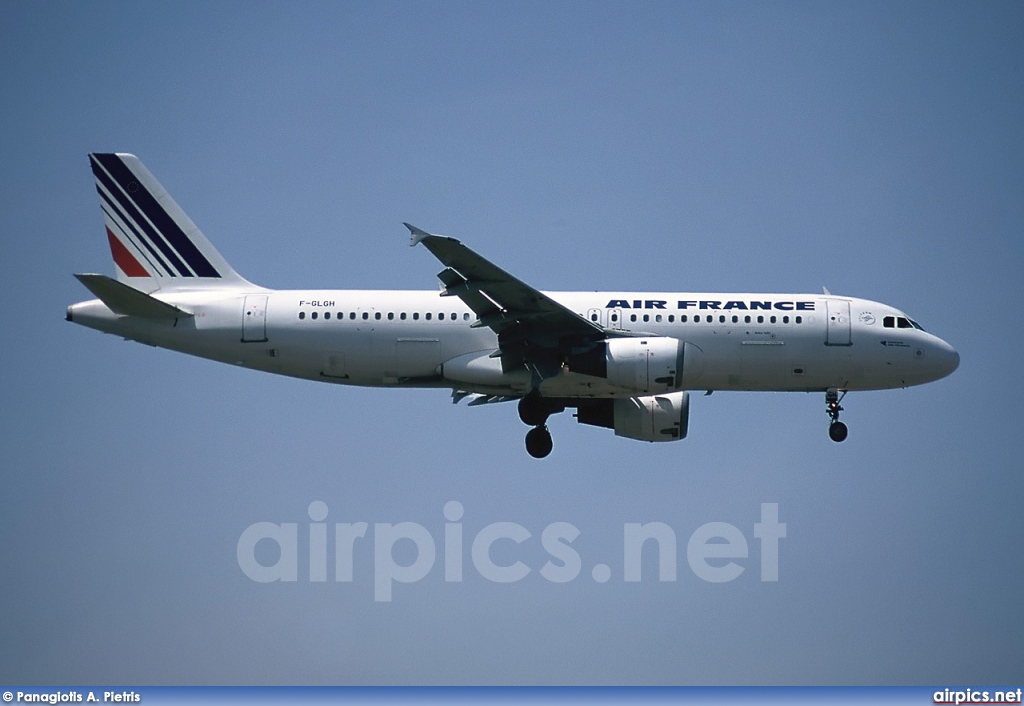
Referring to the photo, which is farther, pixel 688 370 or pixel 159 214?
pixel 159 214

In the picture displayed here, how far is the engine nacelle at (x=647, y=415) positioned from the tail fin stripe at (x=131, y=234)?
11.8 meters

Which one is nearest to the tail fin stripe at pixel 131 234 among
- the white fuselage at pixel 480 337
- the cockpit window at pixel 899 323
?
the white fuselage at pixel 480 337

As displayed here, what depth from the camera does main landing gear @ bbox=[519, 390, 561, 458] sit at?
126ft

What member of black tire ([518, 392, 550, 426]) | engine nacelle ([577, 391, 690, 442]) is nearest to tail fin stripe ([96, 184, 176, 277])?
black tire ([518, 392, 550, 426])

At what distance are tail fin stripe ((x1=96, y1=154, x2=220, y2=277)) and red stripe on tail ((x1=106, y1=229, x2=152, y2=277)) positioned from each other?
1.03 metres

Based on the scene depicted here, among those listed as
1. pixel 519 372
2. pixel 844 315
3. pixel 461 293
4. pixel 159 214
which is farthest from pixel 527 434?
pixel 159 214

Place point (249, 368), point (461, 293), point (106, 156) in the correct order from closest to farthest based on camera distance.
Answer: point (461, 293) < point (249, 368) < point (106, 156)

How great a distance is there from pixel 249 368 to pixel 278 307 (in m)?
1.80

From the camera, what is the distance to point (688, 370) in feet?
120

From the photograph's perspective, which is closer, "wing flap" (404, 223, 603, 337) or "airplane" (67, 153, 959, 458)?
"wing flap" (404, 223, 603, 337)

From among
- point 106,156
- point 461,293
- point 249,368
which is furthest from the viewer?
point 106,156

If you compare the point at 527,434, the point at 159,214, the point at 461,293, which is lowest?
the point at 527,434

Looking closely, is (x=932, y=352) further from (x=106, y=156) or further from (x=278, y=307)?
(x=106, y=156)

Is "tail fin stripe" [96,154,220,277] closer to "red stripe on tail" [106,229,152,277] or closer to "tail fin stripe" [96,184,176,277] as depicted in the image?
"tail fin stripe" [96,184,176,277]
